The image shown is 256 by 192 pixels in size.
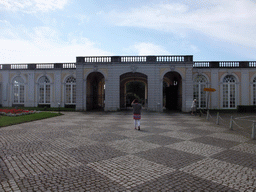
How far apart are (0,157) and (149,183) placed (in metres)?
3.95

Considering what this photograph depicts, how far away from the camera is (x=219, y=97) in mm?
24500

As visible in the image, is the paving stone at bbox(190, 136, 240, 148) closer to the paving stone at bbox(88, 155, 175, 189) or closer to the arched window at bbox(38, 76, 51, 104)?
the paving stone at bbox(88, 155, 175, 189)

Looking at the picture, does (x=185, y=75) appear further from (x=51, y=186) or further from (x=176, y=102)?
(x=51, y=186)

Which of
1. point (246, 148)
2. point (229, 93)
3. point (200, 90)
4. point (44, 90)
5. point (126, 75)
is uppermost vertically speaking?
point (126, 75)

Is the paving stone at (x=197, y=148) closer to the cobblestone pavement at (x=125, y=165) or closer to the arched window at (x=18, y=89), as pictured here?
the cobblestone pavement at (x=125, y=165)

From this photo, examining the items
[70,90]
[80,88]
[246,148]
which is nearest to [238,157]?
[246,148]

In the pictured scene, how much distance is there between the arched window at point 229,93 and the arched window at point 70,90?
19.7 meters

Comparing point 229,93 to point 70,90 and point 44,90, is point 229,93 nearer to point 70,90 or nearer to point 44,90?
point 70,90

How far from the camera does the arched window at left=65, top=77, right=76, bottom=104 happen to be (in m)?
26.1

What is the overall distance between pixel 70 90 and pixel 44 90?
3.78m

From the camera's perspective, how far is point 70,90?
1033 inches

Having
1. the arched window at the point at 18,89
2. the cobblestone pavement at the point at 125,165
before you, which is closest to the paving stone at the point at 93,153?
the cobblestone pavement at the point at 125,165

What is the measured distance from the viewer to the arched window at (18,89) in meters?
27.2

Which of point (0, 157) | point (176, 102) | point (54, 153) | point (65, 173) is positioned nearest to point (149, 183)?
point (65, 173)
